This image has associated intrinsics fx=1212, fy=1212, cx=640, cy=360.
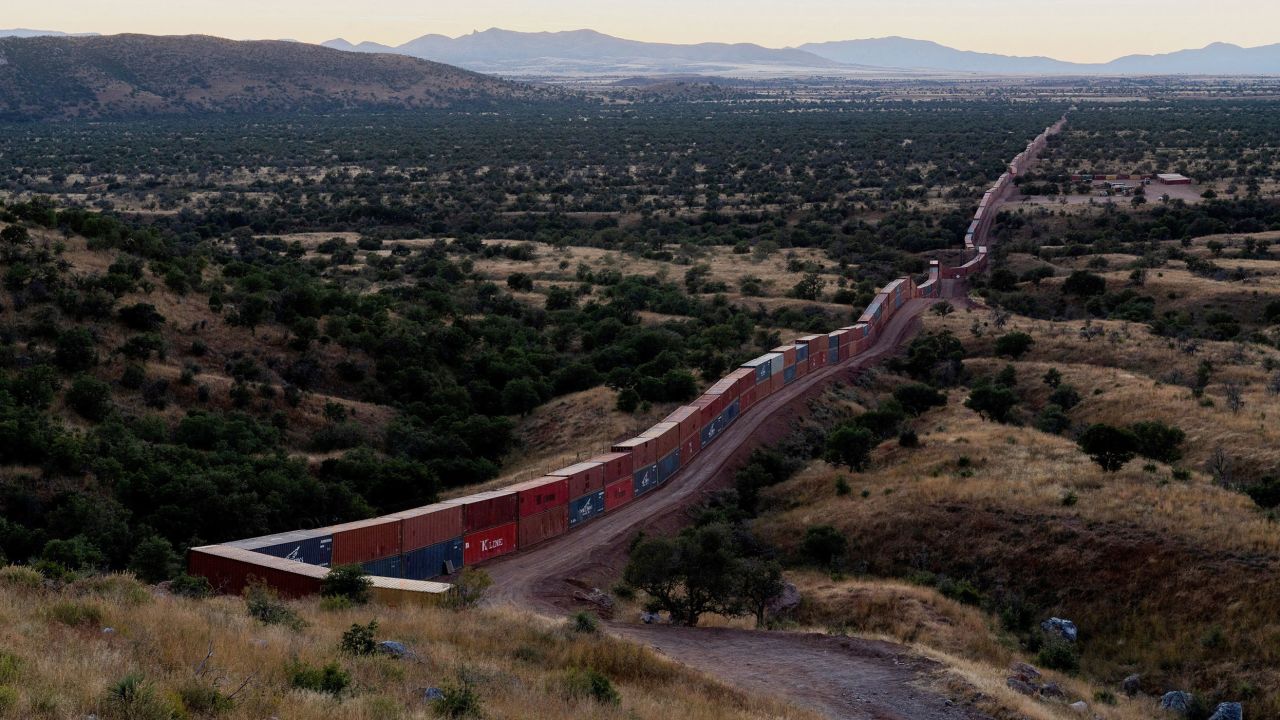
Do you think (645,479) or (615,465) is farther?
(645,479)

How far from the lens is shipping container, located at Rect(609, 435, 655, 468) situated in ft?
132

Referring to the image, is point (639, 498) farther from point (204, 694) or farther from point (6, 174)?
point (6, 174)

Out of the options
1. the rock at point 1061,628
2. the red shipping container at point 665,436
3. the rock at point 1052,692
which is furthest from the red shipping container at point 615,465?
the rock at point 1052,692

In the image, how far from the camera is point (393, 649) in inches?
698

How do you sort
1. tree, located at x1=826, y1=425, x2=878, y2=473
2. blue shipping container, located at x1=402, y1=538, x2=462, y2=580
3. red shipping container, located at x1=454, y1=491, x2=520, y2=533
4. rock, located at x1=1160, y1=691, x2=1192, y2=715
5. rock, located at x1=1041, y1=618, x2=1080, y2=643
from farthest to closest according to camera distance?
tree, located at x1=826, y1=425, x2=878, y2=473 < red shipping container, located at x1=454, y1=491, x2=520, y2=533 < blue shipping container, located at x1=402, y1=538, x2=462, y2=580 < rock, located at x1=1041, y1=618, x2=1080, y2=643 < rock, located at x1=1160, y1=691, x2=1192, y2=715

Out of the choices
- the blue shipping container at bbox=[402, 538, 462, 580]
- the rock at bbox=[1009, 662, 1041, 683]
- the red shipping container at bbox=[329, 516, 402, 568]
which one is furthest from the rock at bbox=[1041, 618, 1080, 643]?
the red shipping container at bbox=[329, 516, 402, 568]

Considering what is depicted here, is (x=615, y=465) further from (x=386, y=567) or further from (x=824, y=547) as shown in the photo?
(x=386, y=567)

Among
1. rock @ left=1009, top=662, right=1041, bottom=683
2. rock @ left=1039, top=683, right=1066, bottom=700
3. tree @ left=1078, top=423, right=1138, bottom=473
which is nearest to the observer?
rock @ left=1039, top=683, right=1066, bottom=700

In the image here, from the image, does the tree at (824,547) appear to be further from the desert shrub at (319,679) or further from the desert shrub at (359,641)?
the desert shrub at (319,679)

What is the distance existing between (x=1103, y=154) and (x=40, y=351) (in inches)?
5123

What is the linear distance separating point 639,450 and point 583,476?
132 inches

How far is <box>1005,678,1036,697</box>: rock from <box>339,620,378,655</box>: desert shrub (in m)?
12.5

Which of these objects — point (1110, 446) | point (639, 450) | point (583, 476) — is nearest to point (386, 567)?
point (583, 476)

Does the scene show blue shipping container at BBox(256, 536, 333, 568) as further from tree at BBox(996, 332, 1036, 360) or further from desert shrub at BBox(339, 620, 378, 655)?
tree at BBox(996, 332, 1036, 360)
